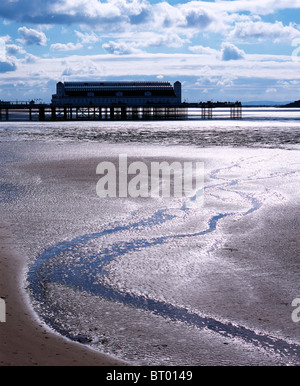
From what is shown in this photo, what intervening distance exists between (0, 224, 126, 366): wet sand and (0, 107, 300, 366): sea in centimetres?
11

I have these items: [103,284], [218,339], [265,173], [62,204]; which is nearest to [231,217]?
[62,204]

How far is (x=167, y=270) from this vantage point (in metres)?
6.52

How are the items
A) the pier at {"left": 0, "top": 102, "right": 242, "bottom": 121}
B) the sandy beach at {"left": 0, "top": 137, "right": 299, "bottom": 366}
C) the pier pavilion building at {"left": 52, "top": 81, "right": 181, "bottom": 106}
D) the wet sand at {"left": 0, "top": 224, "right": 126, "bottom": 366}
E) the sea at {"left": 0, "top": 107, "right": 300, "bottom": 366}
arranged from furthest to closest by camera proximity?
the pier pavilion building at {"left": 52, "top": 81, "right": 181, "bottom": 106}
the pier at {"left": 0, "top": 102, "right": 242, "bottom": 121}
the sea at {"left": 0, "top": 107, "right": 300, "bottom": 366}
the sandy beach at {"left": 0, "top": 137, "right": 299, "bottom": 366}
the wet sand at {"left": 0, "top": 224, "right": 126, "bottom": 366}

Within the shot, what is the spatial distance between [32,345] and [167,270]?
2460mm

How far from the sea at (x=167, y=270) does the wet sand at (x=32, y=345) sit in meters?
0.11

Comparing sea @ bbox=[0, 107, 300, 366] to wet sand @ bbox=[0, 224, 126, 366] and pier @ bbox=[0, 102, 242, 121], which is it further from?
pier @ bbox=[0, 102, 242, 121]

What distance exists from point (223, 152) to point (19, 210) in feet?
51.8

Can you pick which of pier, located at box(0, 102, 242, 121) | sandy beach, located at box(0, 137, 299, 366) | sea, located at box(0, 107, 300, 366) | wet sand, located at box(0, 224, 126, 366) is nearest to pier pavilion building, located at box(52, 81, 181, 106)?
pier, located at box(0, 102, 242, 121)

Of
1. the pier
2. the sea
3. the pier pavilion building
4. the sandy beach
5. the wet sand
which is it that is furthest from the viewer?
the pier pavilion building

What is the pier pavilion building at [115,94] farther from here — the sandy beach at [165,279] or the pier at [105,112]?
the sandy beach at [165,279]

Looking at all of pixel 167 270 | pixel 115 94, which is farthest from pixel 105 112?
pixel 167 270

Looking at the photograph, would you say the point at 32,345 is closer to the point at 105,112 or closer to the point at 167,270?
the point at 167,270

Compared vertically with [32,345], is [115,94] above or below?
above

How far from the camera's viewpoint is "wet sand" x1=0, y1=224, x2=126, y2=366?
4.10m
